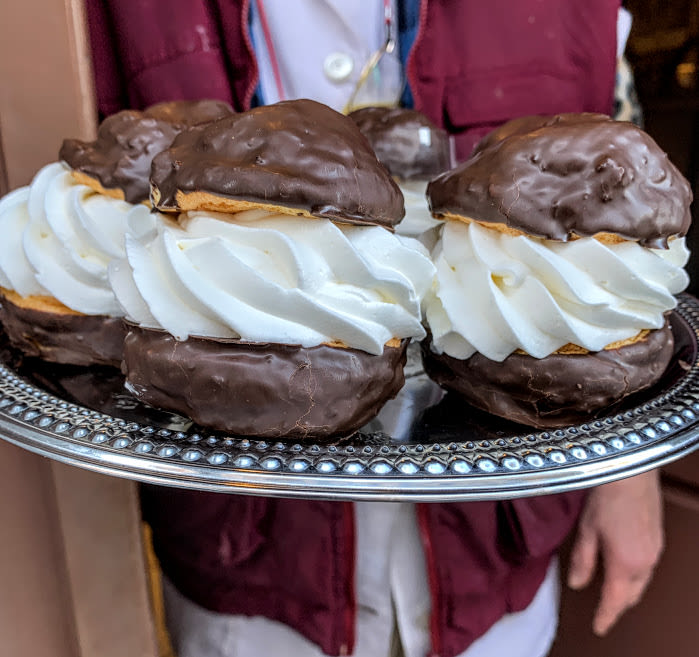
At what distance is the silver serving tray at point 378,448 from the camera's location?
57cm

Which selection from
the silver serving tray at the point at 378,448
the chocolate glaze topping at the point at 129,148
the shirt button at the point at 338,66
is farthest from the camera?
the shirt button at the point at 338,66

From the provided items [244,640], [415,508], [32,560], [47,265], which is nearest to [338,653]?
[244,640]

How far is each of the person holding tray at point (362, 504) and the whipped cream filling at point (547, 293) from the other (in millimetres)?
388

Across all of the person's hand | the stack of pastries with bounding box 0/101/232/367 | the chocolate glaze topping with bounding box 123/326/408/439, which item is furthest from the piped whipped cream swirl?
the person's hand

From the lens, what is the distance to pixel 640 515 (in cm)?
124

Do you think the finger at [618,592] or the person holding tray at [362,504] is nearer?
the person holding tray at [362,504]

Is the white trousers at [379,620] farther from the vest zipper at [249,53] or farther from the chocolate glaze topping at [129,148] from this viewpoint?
the vest zipper at [249,53]

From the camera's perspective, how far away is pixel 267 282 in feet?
2.14

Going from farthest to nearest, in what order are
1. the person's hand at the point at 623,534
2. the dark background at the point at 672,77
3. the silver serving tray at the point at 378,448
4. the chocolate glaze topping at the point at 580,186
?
the dark background at the point at 672,77, the person's hand at the point at 623,534, the chocolate glaze topping at the point at 580,186, the silver serving tray at the point at 378,448

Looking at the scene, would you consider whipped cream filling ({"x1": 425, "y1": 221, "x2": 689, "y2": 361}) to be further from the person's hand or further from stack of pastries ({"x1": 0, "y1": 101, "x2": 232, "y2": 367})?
the person's hand

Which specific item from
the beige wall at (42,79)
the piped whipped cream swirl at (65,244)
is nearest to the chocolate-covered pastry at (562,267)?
the piped whipped cream swirl at (65,244)

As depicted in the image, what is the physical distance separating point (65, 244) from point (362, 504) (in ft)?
2.01

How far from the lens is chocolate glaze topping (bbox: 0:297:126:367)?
877 millimetres

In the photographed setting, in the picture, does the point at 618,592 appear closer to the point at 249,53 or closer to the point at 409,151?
the point at 409,151
